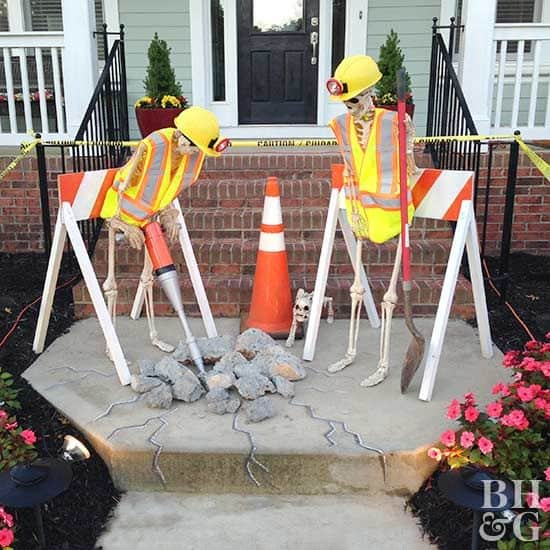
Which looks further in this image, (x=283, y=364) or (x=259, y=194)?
→ (x=259, y=194)

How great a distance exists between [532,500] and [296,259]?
105 inches

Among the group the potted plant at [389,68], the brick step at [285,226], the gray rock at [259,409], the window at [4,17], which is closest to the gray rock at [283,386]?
the gray rock at [259,409]

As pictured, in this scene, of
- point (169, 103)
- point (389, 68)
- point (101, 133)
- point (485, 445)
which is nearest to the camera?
point (485, 445)

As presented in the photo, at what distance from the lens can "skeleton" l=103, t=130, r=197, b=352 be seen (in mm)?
3258

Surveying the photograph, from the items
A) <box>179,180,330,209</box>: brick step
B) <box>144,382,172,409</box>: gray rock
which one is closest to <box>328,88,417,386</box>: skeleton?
<box>144,382,172,409</box>: gray rock

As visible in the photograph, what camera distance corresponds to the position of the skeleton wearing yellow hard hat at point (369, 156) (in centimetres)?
298

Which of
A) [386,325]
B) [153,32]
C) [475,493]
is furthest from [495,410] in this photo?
[153,32]

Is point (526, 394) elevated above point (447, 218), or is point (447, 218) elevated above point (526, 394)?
point (447, 218)

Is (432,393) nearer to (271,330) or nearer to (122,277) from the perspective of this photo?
(271,330)

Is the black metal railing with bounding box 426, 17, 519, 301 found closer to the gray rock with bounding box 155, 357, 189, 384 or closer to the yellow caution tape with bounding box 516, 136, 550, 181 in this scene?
the yellow caution tape with bounding box 516, 136, 550, 181

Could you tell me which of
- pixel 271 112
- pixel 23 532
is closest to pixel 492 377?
pixel 23 532

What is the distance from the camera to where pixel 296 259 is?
469 cm

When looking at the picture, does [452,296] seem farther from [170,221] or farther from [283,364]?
[170,221]

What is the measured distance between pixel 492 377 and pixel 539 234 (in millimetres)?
2873
